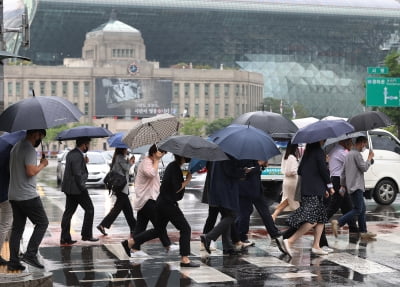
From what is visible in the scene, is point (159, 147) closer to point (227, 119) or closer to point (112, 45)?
point (227, 119)

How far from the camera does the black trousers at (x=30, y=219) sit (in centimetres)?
1141

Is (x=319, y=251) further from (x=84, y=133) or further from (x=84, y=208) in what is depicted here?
(x=84, y=133)

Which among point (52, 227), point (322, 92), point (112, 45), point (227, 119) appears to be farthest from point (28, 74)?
point (52, 227)

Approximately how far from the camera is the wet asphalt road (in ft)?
36.5

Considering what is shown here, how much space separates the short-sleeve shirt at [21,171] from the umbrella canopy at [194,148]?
1.70 meters

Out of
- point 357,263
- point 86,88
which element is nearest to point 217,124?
point 86,88

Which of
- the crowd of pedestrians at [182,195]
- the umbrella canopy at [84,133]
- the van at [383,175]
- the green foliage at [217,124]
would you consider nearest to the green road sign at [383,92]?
the van at [383,175]

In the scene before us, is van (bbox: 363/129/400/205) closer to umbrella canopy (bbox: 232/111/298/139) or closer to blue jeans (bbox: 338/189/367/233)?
blue jeans (bbox: 338/189/367/233)

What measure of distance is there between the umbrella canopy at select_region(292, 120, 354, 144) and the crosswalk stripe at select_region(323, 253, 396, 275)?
162cm

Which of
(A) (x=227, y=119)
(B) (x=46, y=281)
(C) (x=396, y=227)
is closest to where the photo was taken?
(B) (x=46, y=281)

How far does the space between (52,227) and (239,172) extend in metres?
6.05

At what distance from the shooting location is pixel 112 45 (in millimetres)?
168750

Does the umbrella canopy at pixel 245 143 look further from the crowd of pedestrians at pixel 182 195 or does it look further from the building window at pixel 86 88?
the building window at pixel 86 88

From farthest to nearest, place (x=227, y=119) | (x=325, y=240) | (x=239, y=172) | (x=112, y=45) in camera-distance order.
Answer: (x=112, y=45)
(x=227, y=119)
(x=325, y=240)
(x=239, y=172)
